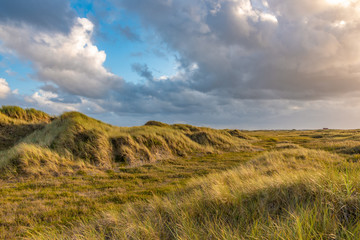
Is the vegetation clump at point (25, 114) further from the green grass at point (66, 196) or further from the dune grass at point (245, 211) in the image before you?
the dune grass at point (245, 211)

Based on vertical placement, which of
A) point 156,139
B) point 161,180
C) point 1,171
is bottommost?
point 161,180

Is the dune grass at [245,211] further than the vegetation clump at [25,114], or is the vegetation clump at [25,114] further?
the vegetation clump at [25,114]

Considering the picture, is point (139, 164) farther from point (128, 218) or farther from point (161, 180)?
point (128, 218)

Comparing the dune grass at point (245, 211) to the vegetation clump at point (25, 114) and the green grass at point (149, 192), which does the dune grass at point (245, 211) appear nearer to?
the green grass at point (149, 192)

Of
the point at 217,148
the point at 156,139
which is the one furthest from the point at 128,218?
the point at 217,148

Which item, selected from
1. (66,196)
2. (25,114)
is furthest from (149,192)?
(25,114)

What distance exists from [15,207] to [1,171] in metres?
5.38

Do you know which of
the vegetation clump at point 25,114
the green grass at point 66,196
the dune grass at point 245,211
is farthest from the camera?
the vegetation clump at point 25,114

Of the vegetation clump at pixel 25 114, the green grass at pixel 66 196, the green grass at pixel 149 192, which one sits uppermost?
the vegetation clump at pixel 25 114

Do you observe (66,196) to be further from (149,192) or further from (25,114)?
(25,114)

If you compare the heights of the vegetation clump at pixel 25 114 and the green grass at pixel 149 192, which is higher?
the vegetation clump at pixel 25 114

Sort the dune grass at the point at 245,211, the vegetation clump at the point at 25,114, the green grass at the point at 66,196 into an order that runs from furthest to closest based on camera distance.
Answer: the vegetation clump at the point at 25,114
the green grass at the point at 66,196
the dune grass at the point at 245,211

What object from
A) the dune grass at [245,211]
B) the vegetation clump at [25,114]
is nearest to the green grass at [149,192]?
the dune grass at [245,211]

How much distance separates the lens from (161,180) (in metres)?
10.3
